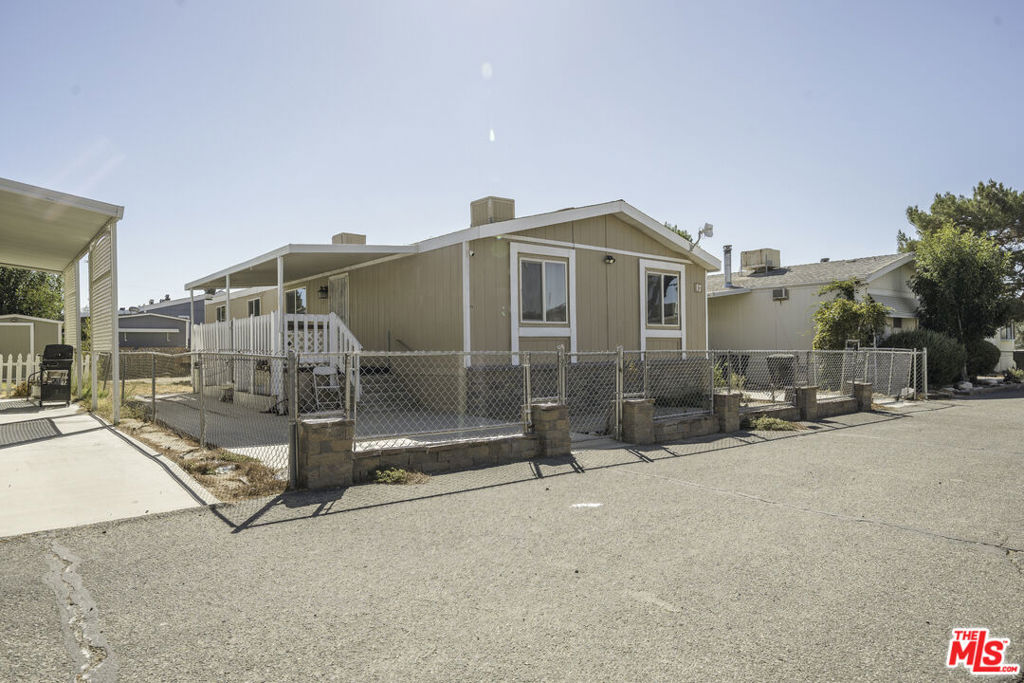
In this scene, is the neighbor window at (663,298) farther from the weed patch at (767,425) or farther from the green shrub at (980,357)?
the green shrub at (980,357)

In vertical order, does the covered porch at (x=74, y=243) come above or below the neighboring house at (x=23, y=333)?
above

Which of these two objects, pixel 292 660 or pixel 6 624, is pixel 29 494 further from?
pixel 292 660

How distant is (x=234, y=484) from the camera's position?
222 inches

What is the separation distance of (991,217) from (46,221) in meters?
33.8

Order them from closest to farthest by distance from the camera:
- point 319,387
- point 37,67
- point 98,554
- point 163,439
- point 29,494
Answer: point 98,554 → point 29,494 → point 163,439 → point 37,67 → point 319,387

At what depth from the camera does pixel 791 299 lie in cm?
2130

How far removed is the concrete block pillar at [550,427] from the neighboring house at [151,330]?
29.9 m

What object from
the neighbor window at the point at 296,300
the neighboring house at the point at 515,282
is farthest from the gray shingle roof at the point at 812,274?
the neighbor window at the point at 296,300

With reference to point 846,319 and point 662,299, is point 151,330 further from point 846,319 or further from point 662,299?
point 846,319

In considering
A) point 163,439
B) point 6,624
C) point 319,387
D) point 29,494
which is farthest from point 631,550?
point 319,387

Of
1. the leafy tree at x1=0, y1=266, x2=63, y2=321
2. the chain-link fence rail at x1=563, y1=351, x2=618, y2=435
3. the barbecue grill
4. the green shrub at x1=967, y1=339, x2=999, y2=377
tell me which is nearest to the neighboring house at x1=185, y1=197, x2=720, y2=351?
the chain-link fence rail at x1=563, y1=351, x2=618, y2=435

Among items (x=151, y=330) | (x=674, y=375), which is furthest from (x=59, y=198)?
(x=151, y=330)

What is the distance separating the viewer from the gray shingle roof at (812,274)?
66.9 ft

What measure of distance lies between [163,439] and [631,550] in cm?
622
